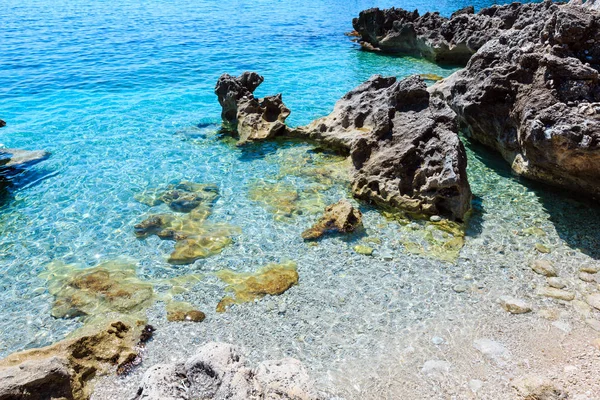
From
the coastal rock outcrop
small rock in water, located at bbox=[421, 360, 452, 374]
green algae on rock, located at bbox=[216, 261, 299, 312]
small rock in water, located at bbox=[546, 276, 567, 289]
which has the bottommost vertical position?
green algae on rock, located at bbox=[216, 261, 299, 312]

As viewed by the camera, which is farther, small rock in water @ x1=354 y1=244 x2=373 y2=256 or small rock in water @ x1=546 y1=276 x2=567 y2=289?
small rock in water @ x1=354 y1=244 x2=373 y2=256

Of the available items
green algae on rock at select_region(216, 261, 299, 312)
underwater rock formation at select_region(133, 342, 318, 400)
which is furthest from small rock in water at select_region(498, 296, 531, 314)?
underwater rock formation at select_region(133, 342, 318, 400)

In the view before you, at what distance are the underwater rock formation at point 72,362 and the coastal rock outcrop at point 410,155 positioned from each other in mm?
6747

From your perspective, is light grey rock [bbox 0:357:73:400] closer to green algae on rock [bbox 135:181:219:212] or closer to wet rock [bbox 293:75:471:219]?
green algae on rock [bbox 135:181:219:212]

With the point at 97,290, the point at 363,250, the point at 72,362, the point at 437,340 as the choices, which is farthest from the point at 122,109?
the point at 437,340

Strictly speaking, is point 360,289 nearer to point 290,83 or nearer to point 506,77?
point 506,77

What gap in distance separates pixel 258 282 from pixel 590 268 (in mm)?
6657

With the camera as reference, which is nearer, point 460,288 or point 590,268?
point 460,288

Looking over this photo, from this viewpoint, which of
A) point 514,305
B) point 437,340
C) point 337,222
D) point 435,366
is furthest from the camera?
point 337,222

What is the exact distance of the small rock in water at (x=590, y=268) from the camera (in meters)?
8.59

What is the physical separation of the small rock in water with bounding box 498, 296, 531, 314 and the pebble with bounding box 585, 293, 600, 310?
3.65 ft

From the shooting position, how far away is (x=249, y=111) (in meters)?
16.6

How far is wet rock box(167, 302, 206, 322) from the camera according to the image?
791cm

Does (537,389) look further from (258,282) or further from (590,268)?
(258,282)
